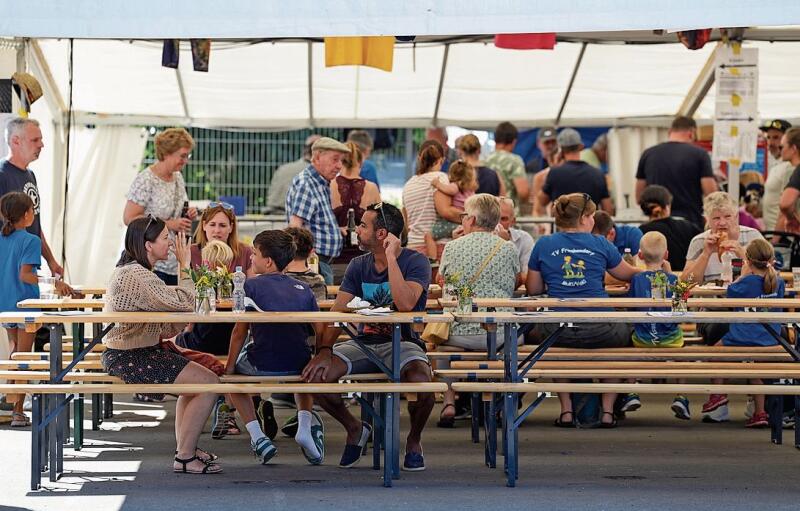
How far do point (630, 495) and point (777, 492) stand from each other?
27.2 inches

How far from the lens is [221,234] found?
310 inches

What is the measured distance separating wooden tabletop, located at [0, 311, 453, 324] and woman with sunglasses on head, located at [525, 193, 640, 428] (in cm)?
181

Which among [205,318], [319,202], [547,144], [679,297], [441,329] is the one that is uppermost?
[547,144]

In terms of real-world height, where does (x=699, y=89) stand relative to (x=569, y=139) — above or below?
above

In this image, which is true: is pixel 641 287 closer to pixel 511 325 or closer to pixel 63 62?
pixel 511 325

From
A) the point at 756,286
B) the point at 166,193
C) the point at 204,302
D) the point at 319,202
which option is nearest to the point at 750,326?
the point at 756,286

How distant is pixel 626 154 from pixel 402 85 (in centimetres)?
242

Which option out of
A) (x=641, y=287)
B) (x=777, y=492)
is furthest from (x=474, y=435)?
(x=777, y=492)

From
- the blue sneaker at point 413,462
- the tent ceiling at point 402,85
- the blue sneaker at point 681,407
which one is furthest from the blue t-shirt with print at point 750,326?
the tent ceiling at point 402,85

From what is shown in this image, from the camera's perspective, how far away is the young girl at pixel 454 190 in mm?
9570

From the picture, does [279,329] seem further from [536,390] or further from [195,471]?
[536,390]

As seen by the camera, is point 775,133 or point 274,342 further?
point 775,133

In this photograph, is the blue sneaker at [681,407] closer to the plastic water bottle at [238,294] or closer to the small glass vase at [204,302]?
the plastic water bottle at [238,294]

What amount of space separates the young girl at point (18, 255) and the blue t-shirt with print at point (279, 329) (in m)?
2.23
